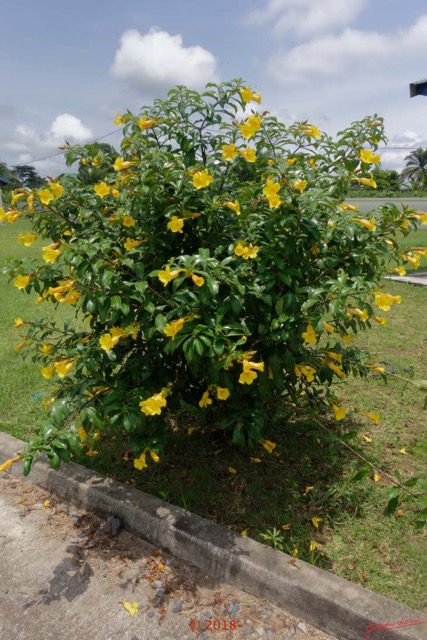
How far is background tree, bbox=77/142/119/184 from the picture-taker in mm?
2164

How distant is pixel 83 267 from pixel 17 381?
229 cm

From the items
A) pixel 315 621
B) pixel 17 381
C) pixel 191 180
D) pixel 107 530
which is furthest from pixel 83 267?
pixel 17 381

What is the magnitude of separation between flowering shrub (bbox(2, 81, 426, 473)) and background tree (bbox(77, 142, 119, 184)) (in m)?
0.01

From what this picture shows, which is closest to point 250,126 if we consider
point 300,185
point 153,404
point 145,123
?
point 300,185

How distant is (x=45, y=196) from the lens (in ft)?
6.01

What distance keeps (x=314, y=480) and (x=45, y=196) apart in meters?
1.86

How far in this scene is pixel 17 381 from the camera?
3637mm

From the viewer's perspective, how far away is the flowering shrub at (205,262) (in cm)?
164

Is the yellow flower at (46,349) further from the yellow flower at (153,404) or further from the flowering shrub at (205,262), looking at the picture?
the yellow flower at (153,404)

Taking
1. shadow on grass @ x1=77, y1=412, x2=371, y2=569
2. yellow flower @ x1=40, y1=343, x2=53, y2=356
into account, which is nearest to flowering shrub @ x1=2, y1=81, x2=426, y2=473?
yellow flower @ x1=40, y1=343, x2=53, y2=356

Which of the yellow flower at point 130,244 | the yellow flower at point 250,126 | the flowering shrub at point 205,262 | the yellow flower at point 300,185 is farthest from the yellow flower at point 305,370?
the yellow flower at point 250,126

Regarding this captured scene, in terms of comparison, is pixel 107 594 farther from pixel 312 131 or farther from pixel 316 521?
pixel 312 131

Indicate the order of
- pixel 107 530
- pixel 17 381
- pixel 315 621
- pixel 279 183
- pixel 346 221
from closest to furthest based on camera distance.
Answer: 1. pixel 315 621
2. pixel 279 183
3. pixel 346 221
4. pixel 107 530
5. pixel 17 381

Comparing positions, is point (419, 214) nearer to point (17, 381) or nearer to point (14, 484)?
point (14, 484)
